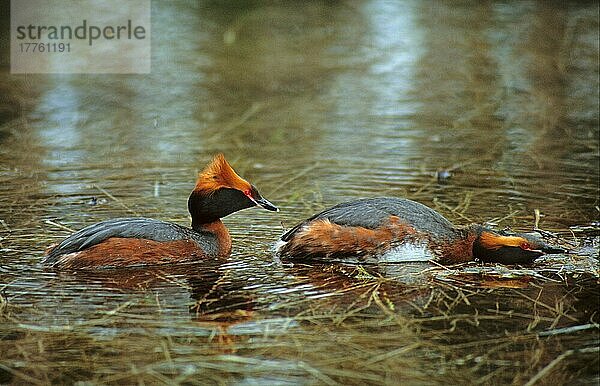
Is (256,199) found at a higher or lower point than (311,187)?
higher

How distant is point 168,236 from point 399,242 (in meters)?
1.51

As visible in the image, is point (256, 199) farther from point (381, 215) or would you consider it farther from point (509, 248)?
point (509, 248)

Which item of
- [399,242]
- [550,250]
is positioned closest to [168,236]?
[399,242]

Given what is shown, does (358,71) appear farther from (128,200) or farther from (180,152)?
(128,200)

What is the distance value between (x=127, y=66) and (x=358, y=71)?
330 centimetres

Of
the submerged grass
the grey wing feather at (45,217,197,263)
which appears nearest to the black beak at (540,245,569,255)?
the submerged grass

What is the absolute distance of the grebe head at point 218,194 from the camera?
24.3ft

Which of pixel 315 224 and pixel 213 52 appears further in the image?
pixel 213 52

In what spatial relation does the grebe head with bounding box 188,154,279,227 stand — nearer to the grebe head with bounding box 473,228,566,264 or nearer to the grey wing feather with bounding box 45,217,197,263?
the grey wing feather with bounding box 45,217,197,263

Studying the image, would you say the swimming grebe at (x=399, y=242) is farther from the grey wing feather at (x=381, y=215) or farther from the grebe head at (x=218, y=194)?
the grebe head at (x=218, y=194)

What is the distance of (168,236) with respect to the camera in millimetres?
7113

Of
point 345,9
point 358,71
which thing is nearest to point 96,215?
point 358,71

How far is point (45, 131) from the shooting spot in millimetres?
11391

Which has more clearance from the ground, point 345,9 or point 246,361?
point 345,9
